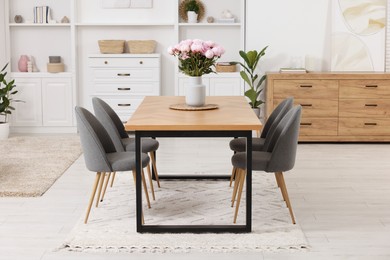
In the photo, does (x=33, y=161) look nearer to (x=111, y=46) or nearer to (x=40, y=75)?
(x=40, y=75)

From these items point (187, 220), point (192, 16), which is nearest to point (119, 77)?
point (192, 16)

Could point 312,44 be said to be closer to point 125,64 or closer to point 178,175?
point 125,64

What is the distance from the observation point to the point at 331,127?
26.1 ft

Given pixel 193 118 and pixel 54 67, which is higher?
pixel 54 67

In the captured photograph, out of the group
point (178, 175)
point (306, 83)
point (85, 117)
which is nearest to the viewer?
point (85, 117)

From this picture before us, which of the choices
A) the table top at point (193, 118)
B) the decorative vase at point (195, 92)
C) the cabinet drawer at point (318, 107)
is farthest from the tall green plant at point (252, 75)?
the decorative vase at point (195, 92)

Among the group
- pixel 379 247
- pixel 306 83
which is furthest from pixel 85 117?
pixel 306 83

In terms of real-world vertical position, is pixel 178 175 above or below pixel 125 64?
below

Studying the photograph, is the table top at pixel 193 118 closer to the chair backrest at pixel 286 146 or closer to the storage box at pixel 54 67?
the chair backrest at pixel 286 146

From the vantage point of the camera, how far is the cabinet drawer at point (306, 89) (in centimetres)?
788

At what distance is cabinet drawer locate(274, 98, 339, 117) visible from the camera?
7910 millimetres

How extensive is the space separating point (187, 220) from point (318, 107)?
11.5 ft

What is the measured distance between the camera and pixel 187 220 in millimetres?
4828

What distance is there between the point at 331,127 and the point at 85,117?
3.88 metres
